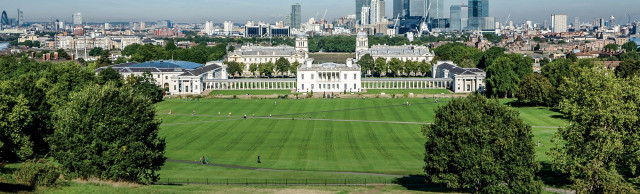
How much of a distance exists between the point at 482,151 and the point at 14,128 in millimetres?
32240

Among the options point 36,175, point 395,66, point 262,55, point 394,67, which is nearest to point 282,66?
point 394,67

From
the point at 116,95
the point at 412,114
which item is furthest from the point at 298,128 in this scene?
the point at 116,95

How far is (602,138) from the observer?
37.0 m

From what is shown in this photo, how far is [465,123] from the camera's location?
37000 mm

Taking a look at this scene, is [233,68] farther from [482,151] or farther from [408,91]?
[482,151]

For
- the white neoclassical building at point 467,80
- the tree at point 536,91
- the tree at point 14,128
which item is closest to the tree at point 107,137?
the tree at point 14,128

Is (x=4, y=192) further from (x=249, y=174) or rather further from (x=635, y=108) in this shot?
(x=635, y=108)

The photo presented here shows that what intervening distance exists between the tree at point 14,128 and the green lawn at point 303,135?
1021cm

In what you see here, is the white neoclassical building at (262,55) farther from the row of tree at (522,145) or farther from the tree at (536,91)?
the row of tree at (522,145)

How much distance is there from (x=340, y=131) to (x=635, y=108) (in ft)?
111

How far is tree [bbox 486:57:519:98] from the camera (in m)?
104

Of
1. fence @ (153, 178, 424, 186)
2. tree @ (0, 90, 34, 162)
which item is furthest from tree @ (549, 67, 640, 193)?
tree @ (0, 90, 34, 162)

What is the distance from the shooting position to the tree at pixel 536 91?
8781 cm

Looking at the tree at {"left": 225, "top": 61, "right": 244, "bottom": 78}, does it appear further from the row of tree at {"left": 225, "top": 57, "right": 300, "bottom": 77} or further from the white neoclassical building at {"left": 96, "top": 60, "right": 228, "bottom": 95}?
the white neoclassical building at {"left": 96, "top": 60, "right": 228, "bottom": 95}
